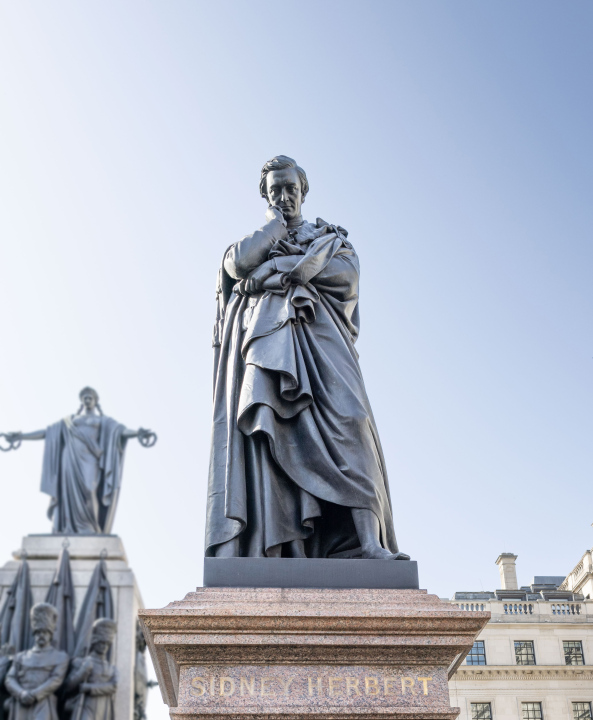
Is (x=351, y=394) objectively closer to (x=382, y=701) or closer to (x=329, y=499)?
(x=329, y=499)

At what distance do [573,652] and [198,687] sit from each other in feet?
183

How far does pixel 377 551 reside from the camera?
7449mm

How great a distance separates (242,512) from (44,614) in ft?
53.5

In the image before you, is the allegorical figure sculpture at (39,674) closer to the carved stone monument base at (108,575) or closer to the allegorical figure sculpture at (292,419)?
the carved stone monument base at (108,575)

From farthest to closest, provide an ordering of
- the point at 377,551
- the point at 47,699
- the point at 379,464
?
1. the point at 47,699
2. the point at 379,464
3. the point at 377,551

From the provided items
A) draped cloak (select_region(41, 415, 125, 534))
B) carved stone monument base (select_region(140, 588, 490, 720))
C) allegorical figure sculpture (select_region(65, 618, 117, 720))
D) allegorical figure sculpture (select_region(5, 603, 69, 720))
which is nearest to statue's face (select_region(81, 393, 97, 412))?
draped cloak (select_region(41, 415, 125, 534))

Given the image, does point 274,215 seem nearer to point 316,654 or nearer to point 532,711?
point 316,654

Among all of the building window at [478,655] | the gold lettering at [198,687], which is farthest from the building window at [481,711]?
the gold lettering at [198,687]

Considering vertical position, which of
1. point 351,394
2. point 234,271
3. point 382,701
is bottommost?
point 382,701

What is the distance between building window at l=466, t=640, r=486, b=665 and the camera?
56438 millimetres

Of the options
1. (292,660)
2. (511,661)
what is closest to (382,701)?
(292,660)

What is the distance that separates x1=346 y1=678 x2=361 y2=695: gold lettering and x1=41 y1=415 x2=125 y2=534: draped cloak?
932 inches

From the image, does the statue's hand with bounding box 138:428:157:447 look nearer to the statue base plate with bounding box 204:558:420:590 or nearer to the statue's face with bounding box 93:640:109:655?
the statue's face with bounding box 93:640:109:655

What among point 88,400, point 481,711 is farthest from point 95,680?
point 481,711
